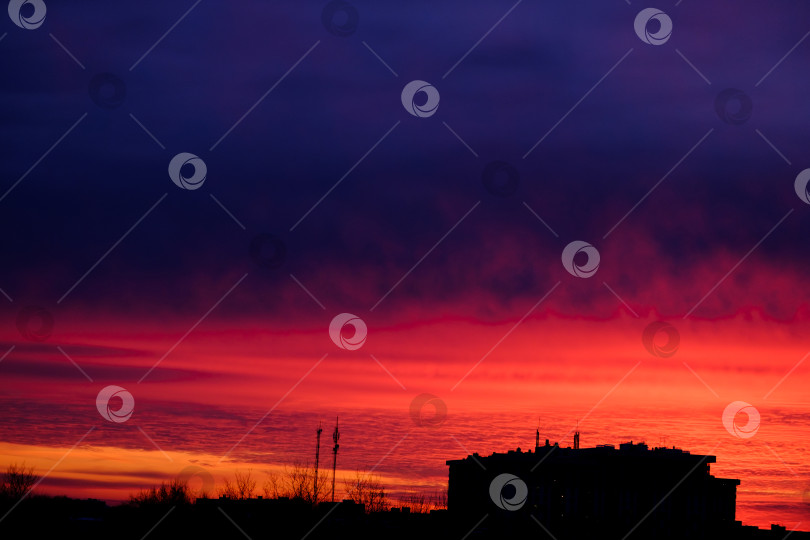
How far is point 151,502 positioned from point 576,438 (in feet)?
141

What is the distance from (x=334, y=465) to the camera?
→ 291ft

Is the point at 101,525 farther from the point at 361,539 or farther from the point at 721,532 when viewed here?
the point at 721,532

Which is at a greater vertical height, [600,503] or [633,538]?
[600,503]

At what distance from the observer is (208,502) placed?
81.1 meters

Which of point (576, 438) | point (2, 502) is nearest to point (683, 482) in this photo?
point (576, 438)

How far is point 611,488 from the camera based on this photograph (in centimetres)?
9344

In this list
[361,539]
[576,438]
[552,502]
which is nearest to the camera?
[361,539]

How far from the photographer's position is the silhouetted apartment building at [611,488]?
89.8 metres

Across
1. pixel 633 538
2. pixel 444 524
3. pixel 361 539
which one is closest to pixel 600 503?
pixel 633 538

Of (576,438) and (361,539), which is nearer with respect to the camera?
(361,539)

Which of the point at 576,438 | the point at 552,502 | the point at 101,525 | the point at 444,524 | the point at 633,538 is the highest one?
the point at 576,438

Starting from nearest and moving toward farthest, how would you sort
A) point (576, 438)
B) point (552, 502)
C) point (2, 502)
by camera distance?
1. point (2, 502)
2. point (552, 502)
3. point (576, 438)

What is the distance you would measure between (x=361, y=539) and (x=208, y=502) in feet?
67.7

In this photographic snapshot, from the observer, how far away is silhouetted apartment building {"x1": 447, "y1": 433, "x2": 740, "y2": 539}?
89750 mm
